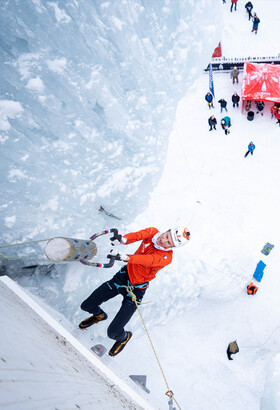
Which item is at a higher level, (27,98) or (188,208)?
(188,208)

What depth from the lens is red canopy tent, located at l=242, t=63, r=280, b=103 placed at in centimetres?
733

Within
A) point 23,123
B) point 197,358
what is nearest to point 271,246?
point 197,358

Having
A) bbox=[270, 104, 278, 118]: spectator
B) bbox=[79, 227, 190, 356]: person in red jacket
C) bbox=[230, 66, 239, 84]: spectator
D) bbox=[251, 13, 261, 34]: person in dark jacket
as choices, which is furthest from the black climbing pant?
bbox=[251, 13, 261, 34]: person in dark jacket

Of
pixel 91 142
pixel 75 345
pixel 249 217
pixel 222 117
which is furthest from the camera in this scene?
pixel 222 117

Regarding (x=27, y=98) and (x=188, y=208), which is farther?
(x=188, y=208)

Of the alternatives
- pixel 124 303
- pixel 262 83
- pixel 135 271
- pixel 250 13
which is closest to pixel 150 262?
pixel 135 271

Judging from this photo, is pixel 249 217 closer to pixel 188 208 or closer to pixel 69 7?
pixel 188 208

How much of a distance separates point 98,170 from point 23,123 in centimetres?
130

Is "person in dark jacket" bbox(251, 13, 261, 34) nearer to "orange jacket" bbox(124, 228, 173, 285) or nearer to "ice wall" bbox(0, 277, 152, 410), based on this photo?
"orange jacket" bbox(124, 228, 173, 285)

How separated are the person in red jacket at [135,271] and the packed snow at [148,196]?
39cm

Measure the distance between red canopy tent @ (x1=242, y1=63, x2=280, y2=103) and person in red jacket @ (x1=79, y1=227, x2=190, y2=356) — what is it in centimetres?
585

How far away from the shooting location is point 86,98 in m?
3.46

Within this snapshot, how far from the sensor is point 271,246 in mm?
5512

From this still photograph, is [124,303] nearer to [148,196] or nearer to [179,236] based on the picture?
[179,236]
